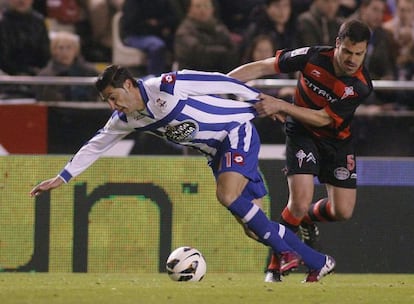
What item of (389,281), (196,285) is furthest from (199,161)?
(196,285)

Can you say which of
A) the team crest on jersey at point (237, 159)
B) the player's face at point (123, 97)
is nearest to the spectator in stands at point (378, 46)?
the team crest on jersey at point (237, 159)

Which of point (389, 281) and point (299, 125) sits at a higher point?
point (299, 125)

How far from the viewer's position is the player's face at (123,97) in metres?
9.46

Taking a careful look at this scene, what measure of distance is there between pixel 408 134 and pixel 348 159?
302cm

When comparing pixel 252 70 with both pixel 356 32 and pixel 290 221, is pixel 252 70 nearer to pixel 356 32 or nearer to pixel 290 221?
pixel 356 32

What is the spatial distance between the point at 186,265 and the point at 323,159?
1.76 m

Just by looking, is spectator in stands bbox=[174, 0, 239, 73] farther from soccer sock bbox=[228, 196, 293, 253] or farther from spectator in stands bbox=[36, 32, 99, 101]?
soccer sock bbox=[228, 196, 293, 253]

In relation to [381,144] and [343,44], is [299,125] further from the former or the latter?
[381,144]

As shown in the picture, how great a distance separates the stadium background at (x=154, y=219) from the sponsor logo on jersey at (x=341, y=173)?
1896 millimetres

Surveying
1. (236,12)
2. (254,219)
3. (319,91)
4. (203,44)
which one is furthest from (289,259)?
(236,12)

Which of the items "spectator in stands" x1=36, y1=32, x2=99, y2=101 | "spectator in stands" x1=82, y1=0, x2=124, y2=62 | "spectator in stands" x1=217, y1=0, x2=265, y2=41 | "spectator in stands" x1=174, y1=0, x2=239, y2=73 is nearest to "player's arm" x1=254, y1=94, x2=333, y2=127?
"spectator in stands" x1=174, y1=0, x2=239, y2=73

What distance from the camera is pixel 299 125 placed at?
10727 millimetres

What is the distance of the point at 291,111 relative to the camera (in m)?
9.91

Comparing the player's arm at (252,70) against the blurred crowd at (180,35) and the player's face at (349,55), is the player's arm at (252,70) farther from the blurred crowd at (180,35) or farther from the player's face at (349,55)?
the blurred crowd at (180,35)
